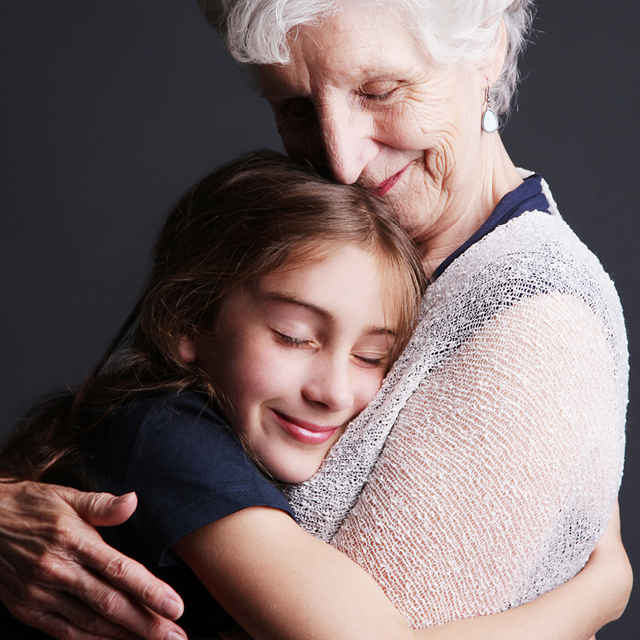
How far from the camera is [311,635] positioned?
0.95 m

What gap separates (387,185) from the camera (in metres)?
1.37

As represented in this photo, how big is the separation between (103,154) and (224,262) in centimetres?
185

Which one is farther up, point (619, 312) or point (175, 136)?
point (175, 136)

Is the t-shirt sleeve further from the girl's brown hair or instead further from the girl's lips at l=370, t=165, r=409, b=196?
the girl's lips at l=370, t=165, r=409, b=196

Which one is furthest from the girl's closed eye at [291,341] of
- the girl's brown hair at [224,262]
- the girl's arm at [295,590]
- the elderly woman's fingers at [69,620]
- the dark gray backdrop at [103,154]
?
the dark gray backdrop at [103,154]

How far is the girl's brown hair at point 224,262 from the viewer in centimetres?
124

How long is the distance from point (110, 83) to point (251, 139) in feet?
1.90

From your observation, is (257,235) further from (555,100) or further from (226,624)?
(555,100)

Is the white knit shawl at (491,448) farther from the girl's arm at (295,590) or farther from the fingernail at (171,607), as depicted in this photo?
the fingernail at (171,607)

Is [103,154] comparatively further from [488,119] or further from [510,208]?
[510,208]

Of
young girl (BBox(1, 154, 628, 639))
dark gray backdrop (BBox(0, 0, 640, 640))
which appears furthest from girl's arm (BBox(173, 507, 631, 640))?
dark gray backdrop (BBox(0, 0, 640, 640))

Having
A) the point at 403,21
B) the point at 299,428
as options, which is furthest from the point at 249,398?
the point at 403,21

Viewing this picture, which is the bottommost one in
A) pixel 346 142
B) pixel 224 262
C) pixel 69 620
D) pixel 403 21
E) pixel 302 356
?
pixel 69 620

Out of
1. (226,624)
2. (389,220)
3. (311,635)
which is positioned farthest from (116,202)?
(311,635)
